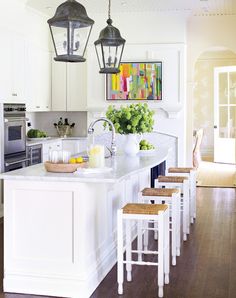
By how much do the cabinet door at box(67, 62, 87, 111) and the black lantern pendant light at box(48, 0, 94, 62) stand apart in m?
4.91

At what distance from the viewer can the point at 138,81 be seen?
8.41m

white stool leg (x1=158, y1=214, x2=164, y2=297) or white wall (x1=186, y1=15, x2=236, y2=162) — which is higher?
white wall (x1=186, y1=15, x2=236, y2=162)

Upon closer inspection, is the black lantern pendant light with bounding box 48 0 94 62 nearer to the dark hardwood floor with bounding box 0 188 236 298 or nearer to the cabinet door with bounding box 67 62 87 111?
the dark hardwood floor with bounding box 0 188 236 298

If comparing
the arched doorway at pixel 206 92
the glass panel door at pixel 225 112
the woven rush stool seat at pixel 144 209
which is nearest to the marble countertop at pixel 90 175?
the woven rush stool seat at pixel 144 209

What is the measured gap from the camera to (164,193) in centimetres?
479

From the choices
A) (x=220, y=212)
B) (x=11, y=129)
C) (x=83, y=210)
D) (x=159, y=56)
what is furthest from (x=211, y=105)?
(x=83, y=210)

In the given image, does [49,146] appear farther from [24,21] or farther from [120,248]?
[120,248]

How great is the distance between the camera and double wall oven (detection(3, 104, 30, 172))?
6.64 m

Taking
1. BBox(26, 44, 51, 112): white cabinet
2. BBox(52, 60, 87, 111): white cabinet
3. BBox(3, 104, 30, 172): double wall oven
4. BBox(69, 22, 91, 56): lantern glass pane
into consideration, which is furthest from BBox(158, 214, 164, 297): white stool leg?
BBox(52, 60, 87, 111): white cabinet

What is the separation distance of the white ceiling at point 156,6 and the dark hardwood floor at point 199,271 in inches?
129

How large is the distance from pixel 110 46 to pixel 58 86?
3.97 m

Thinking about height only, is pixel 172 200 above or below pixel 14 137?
below

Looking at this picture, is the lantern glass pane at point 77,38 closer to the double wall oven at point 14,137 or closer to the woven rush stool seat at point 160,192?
the woven rush stool seat at point 160,192

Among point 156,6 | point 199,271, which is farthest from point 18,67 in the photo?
point 199,271
